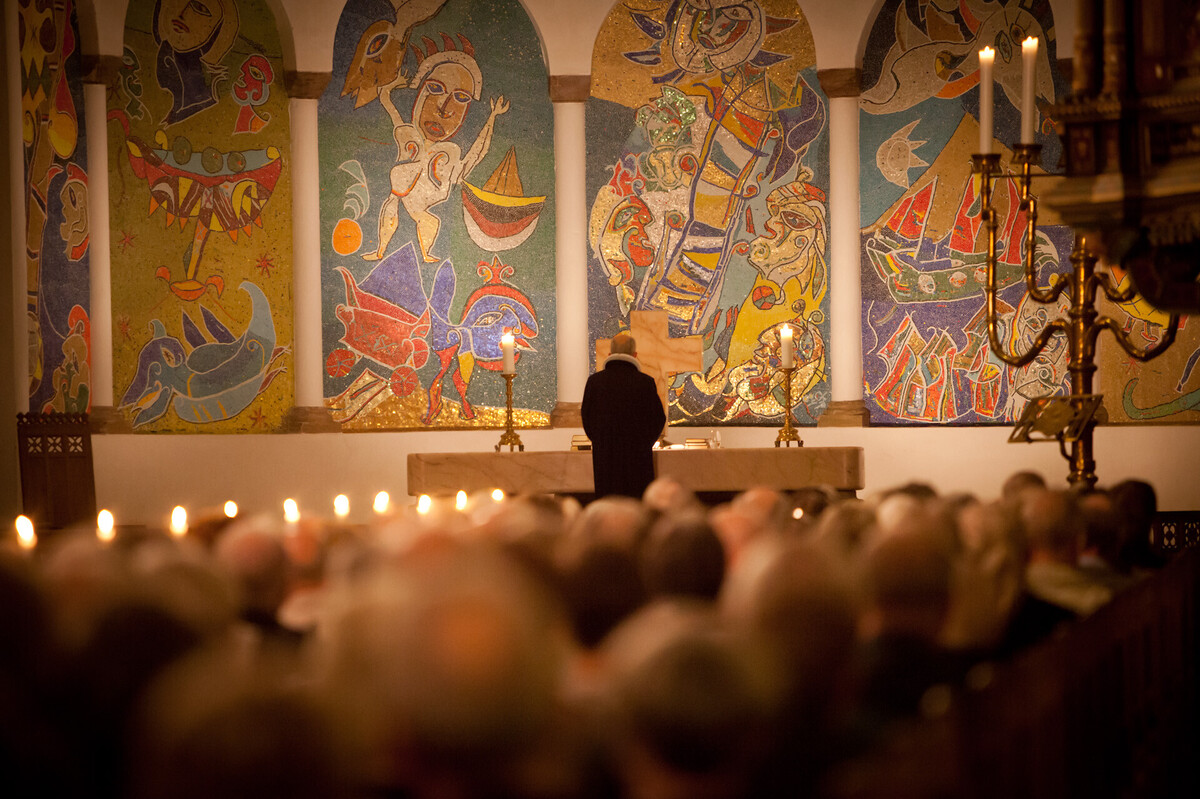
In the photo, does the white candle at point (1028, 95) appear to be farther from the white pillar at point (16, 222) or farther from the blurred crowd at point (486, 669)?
the white pillar at point (16, 222)

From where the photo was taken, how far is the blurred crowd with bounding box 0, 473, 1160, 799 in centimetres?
33

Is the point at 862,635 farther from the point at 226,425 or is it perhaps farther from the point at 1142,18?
the point at 226,425

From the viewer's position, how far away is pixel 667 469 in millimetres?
6508

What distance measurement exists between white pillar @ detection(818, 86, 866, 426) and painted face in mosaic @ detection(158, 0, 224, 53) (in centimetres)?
502

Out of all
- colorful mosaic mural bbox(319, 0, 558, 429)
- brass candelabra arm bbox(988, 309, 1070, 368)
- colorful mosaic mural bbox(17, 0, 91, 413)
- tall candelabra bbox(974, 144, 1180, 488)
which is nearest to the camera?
tall candelabra bbox(974, 144, 1180, 488)

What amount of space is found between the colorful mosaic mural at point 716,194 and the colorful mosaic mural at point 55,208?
394 centimetres

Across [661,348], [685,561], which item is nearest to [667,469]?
[661,348]

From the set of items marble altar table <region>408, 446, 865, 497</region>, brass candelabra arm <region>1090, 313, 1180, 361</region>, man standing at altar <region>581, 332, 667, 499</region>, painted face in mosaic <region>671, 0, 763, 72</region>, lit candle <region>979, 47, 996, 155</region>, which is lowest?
marble altar table <region>408, 446, 865, 497</region>

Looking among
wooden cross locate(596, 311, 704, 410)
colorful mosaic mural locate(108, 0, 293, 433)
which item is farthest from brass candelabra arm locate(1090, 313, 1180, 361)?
colorful mosaic mural locate(108, 0, 293, 433)

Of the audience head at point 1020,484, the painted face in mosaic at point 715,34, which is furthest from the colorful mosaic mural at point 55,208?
the audience head at point 1020,484

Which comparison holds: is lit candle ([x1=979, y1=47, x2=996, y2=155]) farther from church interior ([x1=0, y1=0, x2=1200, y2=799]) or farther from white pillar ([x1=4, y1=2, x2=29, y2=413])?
white pillar ([x1=4, y1=2, x2=29, y2=413])

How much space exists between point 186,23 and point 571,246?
3510 mm

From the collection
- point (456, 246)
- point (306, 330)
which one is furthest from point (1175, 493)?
point (306, 330)

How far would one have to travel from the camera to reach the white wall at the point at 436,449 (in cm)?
820
